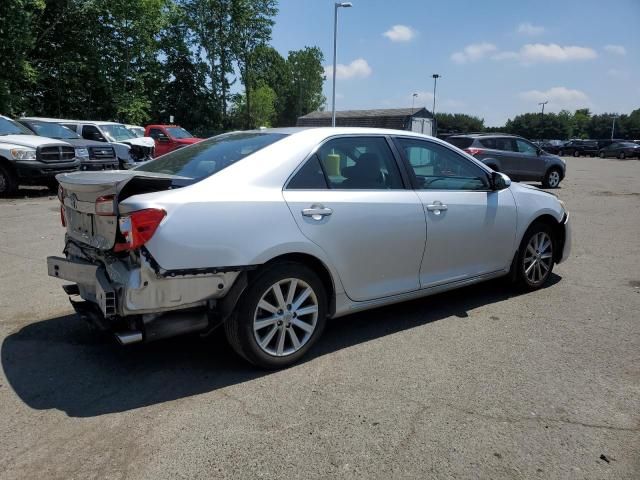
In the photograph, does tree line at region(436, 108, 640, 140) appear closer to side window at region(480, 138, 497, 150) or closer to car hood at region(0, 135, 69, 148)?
side window at region(480, 138, 497, 150)

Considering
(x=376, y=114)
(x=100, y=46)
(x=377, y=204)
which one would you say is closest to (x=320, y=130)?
(x=377, y=204)

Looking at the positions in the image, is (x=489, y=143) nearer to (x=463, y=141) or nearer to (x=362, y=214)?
(x=463, y=141)

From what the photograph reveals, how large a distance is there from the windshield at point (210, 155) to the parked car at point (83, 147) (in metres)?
11.3

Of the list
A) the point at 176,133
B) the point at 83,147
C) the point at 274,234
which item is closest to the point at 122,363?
the point at 274,234

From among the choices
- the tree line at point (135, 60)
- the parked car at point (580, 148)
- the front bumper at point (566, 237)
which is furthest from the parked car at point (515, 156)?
the parked car at point (580, 148)

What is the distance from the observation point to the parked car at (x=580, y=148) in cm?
5103

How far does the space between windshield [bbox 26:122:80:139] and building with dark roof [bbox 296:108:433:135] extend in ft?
87.1

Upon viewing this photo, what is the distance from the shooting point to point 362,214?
386 cm

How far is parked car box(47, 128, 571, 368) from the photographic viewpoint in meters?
3.12

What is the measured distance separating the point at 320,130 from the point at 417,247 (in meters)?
1.21

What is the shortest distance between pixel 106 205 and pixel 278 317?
4.28ft

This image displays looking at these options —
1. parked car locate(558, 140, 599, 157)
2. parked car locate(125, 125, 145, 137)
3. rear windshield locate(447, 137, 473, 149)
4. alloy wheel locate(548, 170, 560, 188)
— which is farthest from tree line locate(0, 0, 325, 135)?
parked car locate(558, 140, 599, 157)

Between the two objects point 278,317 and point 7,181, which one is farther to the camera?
point 7,181

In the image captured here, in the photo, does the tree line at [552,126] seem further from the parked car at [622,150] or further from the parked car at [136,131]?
the parked car at [136,131]
